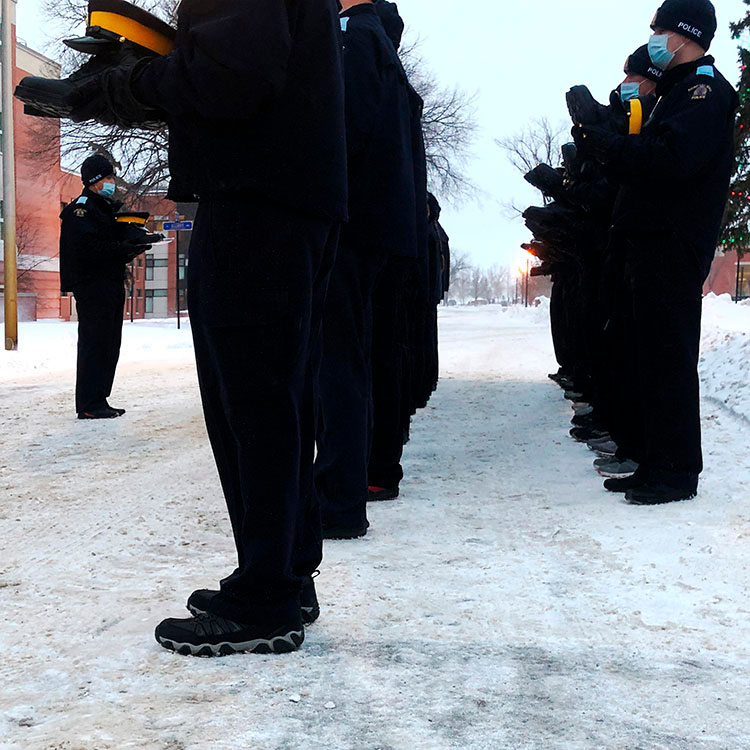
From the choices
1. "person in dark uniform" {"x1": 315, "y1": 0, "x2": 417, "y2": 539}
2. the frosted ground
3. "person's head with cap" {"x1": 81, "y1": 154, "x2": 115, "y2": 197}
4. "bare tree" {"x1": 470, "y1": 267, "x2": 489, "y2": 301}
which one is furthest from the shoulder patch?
"bare tree" {"x1": 470, "y1": 267, "x2": 489, "y2": 301}

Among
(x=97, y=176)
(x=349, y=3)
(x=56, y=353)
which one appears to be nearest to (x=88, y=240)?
(x=97, y=176)

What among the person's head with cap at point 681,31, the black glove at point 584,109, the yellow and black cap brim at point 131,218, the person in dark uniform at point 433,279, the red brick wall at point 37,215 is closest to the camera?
the person's head with cap at point 681,31

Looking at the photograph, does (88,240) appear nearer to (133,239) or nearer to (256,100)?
(133,239)

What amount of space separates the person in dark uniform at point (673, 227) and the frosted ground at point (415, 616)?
0.29 metres

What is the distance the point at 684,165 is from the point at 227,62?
2.53 m

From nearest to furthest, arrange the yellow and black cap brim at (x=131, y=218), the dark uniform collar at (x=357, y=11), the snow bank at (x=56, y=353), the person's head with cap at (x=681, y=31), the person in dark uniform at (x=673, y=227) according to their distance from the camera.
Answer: the dark uniform collar at (x=357, y=11) < the person in dark uniform at (x=673, y=227) < the person's head with cap at (x=681, y=31) < the yellow and black cap brim at (x=131, y=218) < the snow bank at (x=56, y=353)

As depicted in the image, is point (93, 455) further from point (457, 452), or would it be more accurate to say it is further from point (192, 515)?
point (457, 452)

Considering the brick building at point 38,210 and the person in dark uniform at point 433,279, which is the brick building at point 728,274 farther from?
the person in dark uniform at point 433,279

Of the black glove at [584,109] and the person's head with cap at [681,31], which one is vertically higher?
the person's head with cap at [681,31]

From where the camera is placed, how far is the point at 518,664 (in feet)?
7.54

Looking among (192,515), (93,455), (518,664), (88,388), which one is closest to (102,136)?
(88,388)

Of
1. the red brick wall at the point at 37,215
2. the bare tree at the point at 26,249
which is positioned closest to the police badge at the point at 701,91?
the red brick wall at the point at 37,215

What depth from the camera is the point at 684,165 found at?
13.1ft

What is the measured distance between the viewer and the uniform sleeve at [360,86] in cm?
346
